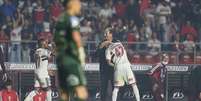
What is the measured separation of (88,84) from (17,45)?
2.17 meters

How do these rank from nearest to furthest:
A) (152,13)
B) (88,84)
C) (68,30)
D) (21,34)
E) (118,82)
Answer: (68,30) → (118,82) → (88,84) → (21,34) → (152,13)

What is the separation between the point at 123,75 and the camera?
19.3 meters

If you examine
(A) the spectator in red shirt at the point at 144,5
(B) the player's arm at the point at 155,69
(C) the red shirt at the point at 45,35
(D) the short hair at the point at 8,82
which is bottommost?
(D) the short hair at the point at 8,82

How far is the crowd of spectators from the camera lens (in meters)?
23.1

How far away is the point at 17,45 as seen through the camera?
67.3ft

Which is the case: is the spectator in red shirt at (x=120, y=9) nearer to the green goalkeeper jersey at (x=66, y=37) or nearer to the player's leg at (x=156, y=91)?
the player's leg at (x=156, y=91)

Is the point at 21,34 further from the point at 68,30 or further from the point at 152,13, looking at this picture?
the point at 68,30

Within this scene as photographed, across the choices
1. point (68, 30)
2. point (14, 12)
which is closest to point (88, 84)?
point (14, 12)

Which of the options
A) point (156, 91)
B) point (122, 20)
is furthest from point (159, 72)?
point (122, 20)

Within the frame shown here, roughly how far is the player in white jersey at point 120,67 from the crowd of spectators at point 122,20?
2.23 metres

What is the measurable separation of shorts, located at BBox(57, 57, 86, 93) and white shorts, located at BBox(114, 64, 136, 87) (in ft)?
26.0

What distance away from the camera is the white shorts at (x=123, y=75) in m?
19.2

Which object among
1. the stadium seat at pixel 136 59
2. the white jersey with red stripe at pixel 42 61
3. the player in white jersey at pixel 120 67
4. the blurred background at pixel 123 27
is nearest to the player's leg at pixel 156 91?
the blurred background at pixel 123 27

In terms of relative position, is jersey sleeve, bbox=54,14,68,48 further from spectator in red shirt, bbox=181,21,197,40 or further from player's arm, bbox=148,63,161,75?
spectator in red shirt, bbox=181,21,197,40
